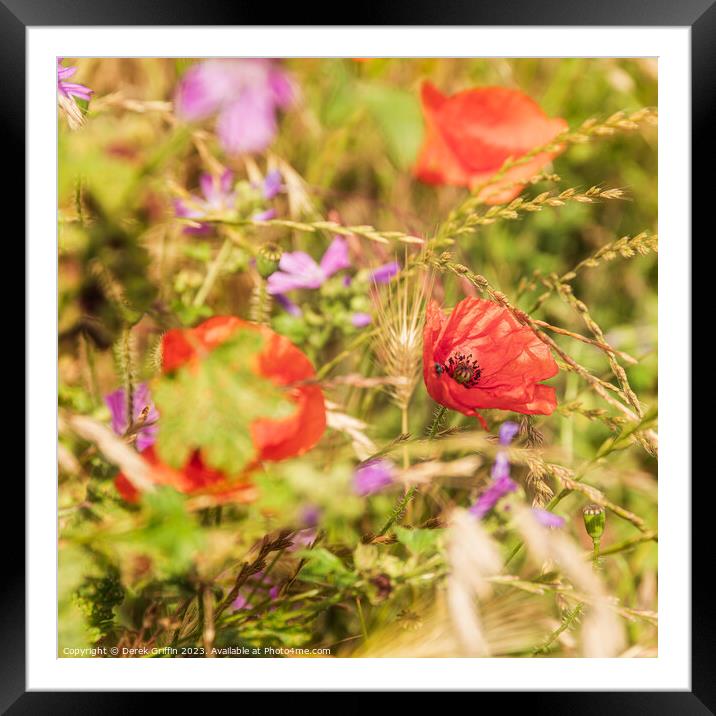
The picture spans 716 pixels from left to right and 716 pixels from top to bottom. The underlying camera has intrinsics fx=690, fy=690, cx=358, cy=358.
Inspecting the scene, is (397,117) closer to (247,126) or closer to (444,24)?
(444,24)

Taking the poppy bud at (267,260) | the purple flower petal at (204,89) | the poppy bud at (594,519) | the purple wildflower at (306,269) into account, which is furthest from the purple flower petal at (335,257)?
the poppy bud at (594,519)

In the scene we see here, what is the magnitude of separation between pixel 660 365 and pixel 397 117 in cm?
42

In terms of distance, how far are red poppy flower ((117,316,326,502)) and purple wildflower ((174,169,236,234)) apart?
6.4 inches

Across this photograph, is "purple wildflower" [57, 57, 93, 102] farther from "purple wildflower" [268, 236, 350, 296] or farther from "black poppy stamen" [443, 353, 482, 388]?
"black poppy stamen" [443, 353, 482, 388]

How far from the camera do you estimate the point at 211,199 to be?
2.91 feet

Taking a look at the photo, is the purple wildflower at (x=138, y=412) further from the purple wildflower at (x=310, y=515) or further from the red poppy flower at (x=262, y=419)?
the purple wildflower at (x=310, y=515)

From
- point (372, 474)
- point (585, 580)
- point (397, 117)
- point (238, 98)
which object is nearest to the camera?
point (397, 117)

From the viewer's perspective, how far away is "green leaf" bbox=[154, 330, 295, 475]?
1.89 feet

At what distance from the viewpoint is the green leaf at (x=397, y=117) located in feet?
1.58

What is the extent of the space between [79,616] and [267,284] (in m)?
0.43

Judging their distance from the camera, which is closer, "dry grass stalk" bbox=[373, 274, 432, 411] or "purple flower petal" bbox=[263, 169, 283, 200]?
"dry grass stalk" bbox=[373, 274, 432, 411]

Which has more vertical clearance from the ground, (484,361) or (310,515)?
(484,361)

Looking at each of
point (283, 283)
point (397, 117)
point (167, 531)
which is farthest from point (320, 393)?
point (397, 117)

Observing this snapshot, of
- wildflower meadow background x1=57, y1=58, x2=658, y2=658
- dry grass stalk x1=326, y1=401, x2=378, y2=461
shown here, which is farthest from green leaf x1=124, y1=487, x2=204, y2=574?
dry grass stalk x1=326, y1=401, x2=378, y2=461
